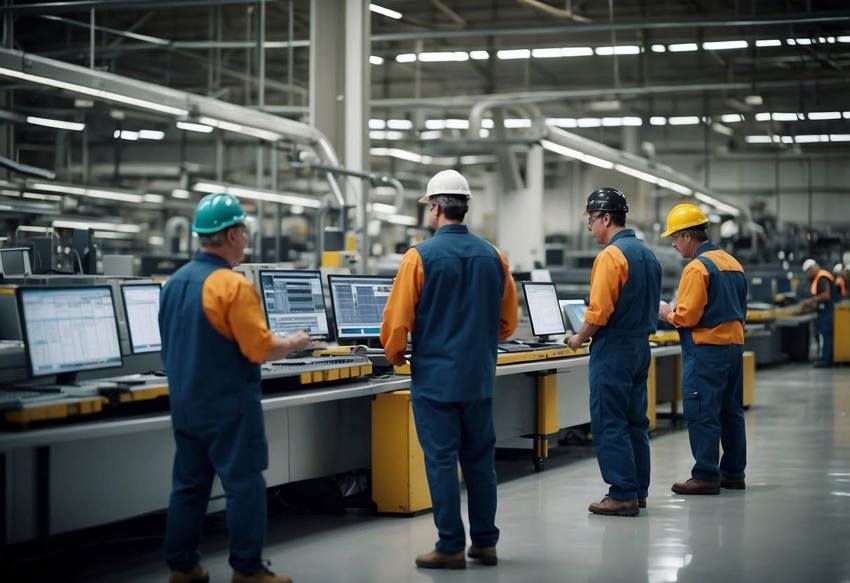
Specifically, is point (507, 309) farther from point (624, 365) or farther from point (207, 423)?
point (207, 423)

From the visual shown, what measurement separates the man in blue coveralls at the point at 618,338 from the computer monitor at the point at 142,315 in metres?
1.78

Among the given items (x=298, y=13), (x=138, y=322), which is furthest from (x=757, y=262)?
(x=138, y=322)

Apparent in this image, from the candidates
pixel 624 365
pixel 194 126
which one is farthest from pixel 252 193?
pixel 624 365

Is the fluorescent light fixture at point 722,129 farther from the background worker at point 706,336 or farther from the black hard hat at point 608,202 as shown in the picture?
the black hard hat at point 608,202

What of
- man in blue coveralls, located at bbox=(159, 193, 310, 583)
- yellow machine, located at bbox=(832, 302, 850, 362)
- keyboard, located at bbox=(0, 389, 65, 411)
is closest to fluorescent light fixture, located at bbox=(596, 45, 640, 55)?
yellow machine, located at bbox=(832, 302, 850, 362)

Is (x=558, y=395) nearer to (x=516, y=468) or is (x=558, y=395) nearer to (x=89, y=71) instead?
(x=516, y=468)

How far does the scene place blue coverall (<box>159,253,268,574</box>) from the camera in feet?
10.8

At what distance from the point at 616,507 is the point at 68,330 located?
8.32 ft

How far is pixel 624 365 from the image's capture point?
4691mm

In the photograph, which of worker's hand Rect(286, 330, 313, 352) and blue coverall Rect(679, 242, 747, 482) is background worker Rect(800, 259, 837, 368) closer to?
blue coverall Rect(679, 242, 747, 482)

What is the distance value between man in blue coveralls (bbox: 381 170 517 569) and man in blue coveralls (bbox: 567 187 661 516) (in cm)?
93

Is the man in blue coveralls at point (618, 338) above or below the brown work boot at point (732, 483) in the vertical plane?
above

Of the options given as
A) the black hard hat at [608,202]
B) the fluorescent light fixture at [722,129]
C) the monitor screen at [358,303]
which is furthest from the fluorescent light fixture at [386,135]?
the black hard hat at [608,202]

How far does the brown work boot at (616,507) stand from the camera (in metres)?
4.90
